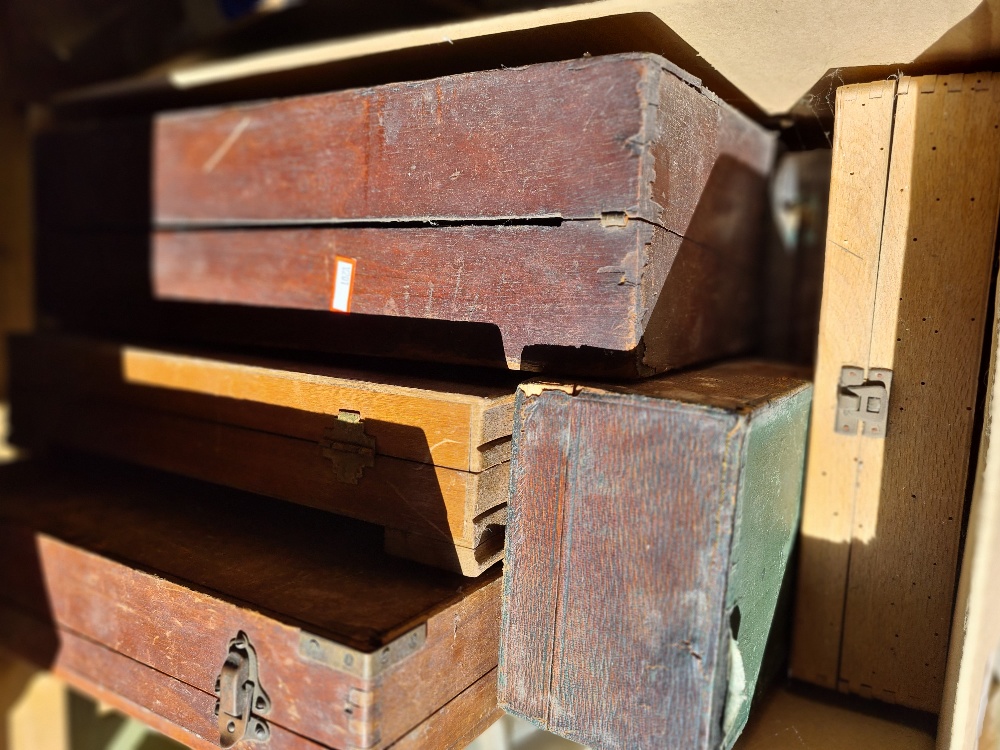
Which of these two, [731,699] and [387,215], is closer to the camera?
[731,699]

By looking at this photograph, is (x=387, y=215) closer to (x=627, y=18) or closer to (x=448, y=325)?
(x=448, y=325)

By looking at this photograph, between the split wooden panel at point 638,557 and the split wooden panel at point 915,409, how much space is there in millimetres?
287

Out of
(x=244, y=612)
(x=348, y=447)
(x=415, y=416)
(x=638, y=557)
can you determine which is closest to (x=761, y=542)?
(x=638, y=557)

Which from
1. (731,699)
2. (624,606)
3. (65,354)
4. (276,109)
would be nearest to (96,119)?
(65,354)

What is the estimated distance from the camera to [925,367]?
1.25 metres

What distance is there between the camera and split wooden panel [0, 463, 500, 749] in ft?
3.42

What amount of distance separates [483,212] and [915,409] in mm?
837

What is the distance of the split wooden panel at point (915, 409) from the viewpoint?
3.99 ft

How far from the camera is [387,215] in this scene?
4.35 feet

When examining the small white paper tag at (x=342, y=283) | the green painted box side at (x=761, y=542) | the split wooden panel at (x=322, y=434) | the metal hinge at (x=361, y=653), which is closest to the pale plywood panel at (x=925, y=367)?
the green painted box side at (x=761, y=542)

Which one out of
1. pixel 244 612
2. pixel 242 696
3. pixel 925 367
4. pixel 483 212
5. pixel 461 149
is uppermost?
pixel 461 149

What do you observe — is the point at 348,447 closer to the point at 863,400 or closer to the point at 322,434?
the point at 322,434

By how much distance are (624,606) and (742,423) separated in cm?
30

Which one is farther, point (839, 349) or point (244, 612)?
point (839, 349)
